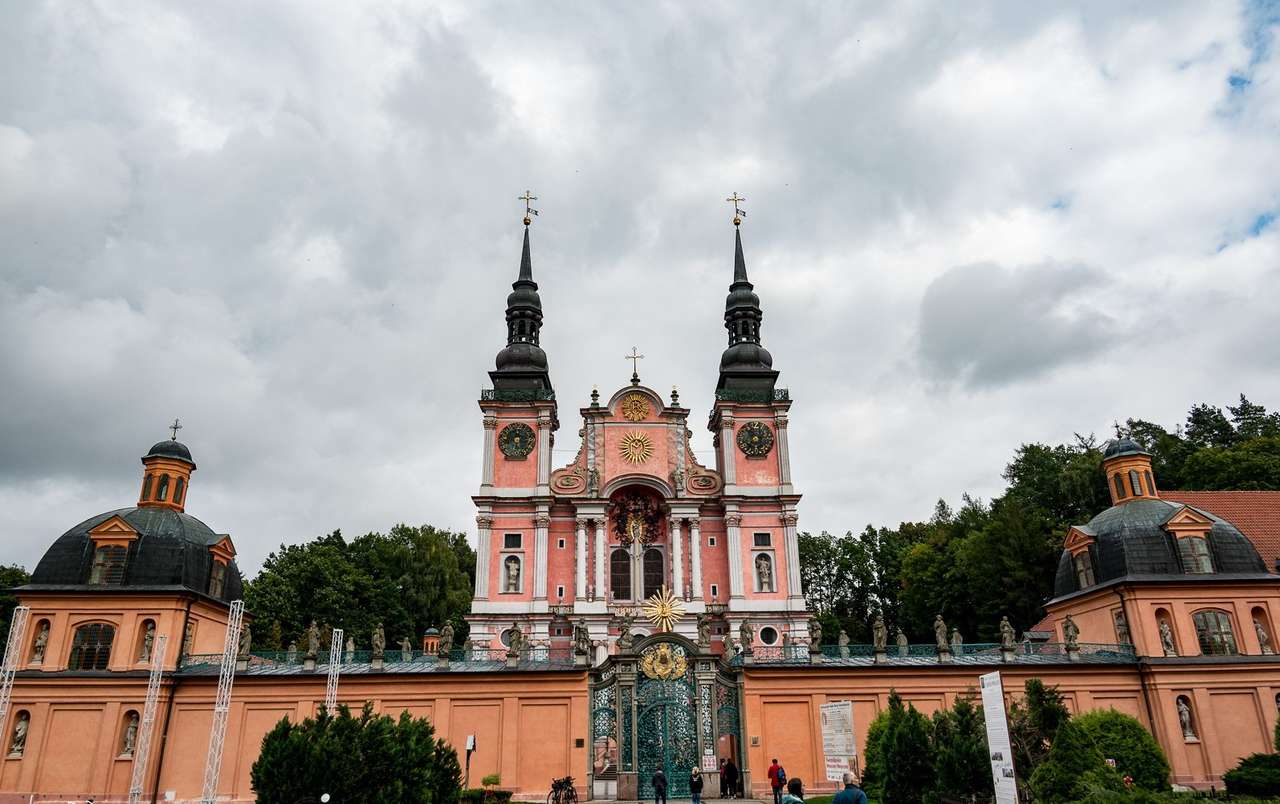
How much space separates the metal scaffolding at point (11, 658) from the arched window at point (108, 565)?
6.45 ft

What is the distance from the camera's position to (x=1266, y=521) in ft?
105

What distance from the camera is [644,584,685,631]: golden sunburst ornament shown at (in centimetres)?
3878

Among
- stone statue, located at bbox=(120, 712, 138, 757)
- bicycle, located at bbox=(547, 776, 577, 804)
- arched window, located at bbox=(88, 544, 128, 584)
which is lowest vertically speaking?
bicycle, located at bbox=(547, 776, 577, 804)

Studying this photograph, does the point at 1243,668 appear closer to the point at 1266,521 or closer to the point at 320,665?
the point at 1266,521

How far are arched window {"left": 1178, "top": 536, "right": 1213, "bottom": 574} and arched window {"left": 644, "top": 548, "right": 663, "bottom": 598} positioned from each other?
21719mm

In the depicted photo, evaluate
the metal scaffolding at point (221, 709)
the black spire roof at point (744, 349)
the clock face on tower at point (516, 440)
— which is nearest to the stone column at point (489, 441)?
the clock face on tower at point (516, 440)

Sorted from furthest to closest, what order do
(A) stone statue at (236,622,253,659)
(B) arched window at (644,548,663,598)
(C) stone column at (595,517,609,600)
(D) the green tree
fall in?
(B) arched window at (644,548,663,598) < (C) stone column at (595,517,609,600) < (A) stone statue at (236,622,253,659) < (D) the green tree

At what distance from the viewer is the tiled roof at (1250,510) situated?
3095 centimetres

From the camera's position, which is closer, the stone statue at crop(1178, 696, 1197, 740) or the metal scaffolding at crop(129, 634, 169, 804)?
the metal scaffolding at crop(129, 634, 169, 804)

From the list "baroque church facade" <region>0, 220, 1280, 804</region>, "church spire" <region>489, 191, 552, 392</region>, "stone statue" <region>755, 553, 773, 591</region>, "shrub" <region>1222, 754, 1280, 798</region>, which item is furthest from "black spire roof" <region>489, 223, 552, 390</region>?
"shrub" <region>1222, 754, 1280, 798</region>

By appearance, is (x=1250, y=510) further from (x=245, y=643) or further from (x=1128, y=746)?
(x=245, y=643)

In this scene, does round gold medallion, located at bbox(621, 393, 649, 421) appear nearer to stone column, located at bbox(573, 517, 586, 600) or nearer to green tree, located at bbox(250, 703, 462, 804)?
stone column, located at bbox(573, 517, 586, 600)

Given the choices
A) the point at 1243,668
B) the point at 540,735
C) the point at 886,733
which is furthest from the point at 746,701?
the point at 1243,668

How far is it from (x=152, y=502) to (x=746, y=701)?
20.9 metres
